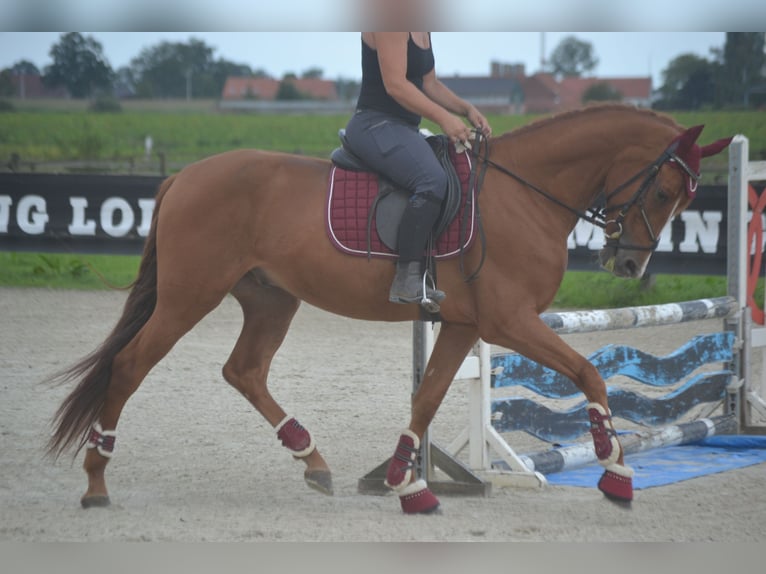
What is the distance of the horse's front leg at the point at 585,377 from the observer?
391cm

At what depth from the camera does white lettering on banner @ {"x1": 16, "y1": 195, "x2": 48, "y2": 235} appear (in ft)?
36.2

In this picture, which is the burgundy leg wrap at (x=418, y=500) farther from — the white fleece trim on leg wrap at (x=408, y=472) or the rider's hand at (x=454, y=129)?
the rider's hand at (x=454, y=129)

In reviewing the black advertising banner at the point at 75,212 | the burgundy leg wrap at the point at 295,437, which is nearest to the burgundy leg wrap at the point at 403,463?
the burgundy leg wrap at the point at 295,437

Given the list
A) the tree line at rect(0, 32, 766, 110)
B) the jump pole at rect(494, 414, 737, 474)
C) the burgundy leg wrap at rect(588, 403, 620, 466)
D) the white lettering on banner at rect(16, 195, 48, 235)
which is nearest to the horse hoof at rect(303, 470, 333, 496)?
the jump pole at rect(494, 414, 737, 474)

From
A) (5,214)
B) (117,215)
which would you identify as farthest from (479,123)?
(5,214)

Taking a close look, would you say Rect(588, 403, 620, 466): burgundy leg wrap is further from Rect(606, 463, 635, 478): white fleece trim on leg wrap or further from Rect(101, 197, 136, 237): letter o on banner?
Rect(101, 197, 136, 237): letter o on banner

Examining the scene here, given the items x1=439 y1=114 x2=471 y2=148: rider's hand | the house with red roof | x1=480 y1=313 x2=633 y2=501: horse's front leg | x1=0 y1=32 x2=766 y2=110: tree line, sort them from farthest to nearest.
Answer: the house with red roof, x1=0 y1=32 x2=766 y2=110: tree line, x1=439 y1=114 x2=471 y2=148: rider's hand, x1=480 y1=313 x2=633 y2=501: horse's front leg

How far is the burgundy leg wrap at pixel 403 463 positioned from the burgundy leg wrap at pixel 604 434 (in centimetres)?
78

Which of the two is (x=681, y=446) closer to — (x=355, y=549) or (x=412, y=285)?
(x=412, y=285)

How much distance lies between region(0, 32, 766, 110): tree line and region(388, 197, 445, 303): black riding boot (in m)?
2.18

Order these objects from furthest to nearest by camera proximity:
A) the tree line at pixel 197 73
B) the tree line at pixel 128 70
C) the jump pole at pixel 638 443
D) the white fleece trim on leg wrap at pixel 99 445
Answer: the tree line at pixel 197 73, the tree line at pixel 128 70, the jump pole at pixel 638 443, the white fleece trim on leg wrap at pixel 99 445


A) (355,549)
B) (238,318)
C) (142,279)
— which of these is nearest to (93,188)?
(238,318)

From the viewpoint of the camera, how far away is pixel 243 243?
14.1 ft

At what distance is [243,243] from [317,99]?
1275cm
